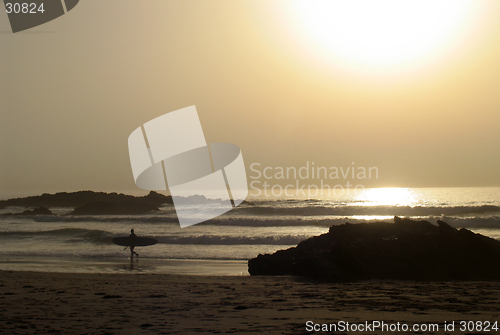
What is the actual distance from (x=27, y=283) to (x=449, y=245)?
31.4ft

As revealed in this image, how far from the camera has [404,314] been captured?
5.75 m

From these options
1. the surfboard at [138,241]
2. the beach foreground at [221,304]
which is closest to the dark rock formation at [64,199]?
the surfboard at [138,241]

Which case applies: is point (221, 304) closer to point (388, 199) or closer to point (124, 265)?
point (124, 265)

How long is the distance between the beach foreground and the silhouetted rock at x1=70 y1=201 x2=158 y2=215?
33.4m

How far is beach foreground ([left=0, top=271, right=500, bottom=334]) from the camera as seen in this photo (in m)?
5.16

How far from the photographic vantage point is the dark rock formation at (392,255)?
9172mm

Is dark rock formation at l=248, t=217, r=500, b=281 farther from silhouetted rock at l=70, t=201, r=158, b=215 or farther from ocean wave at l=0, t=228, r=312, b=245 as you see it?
silhouetted rock at l=70, t=201, r=158, b=215

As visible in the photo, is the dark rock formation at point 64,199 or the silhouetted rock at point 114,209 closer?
the silhouetted rock at point 114,209

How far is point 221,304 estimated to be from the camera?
6523 mm

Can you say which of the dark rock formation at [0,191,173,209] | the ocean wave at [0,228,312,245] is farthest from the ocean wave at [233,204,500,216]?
the dark rock formation at [0,191,173,209]

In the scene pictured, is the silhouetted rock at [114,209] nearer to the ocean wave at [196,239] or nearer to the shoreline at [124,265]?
the ocean wave at [196,239]

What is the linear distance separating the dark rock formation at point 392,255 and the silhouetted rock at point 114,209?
3409 cm

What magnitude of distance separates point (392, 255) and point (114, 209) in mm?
37122

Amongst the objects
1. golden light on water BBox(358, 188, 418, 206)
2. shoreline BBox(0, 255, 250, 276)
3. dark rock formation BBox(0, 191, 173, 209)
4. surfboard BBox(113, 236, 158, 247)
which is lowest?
shoreline BBox(0, 255, 250, 276)
